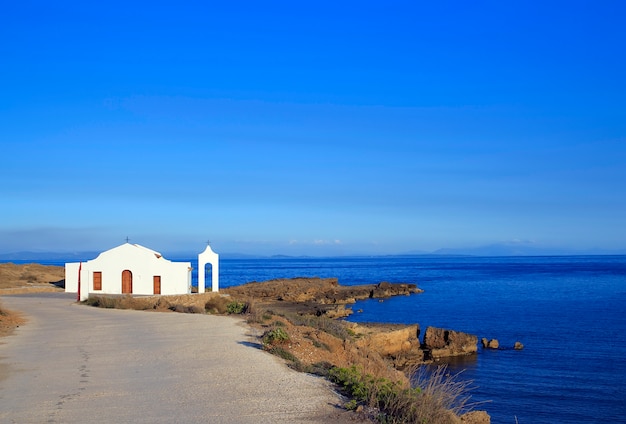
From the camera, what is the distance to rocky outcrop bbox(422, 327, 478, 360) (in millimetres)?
28516

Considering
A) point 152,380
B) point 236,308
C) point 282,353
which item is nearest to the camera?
point 152,380

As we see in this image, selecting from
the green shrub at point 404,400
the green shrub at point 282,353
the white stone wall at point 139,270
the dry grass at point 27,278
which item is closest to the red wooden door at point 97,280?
the white stone wall at point 139,270

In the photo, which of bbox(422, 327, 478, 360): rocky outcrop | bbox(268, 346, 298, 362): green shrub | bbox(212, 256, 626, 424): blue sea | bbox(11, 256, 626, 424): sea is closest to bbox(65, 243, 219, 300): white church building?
bbox(422, 327, 478, 360): rocky outcrop

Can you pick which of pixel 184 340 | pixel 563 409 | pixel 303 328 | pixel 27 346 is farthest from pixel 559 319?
pixel 27 346

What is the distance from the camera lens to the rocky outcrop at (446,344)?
2852 cm

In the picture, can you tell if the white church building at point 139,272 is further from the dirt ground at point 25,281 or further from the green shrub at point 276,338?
the green shrub at point 276,338

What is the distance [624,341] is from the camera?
32125 mm

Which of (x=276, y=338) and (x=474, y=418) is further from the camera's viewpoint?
(x=276, y=338)

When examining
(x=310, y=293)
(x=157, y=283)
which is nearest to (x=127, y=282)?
(x=157, y=283)

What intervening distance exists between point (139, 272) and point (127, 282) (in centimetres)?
95

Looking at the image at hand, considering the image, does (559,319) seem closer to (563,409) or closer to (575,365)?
(575,365)

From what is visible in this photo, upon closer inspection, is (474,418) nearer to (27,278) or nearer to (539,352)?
(539,352)

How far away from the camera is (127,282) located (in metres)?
35.9

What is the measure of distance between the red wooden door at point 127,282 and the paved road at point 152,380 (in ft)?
53.8
